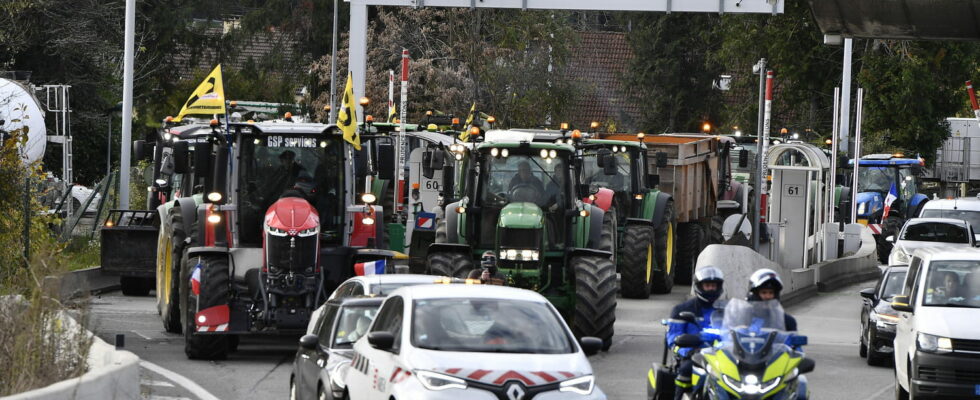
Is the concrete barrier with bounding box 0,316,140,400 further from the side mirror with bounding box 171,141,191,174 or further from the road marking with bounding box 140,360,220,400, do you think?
the side mirror with bounding box 171,141,191,174

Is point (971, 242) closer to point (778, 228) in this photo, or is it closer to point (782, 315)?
point (778, 228)

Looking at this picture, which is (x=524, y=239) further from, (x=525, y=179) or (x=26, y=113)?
(x=26, y=113)

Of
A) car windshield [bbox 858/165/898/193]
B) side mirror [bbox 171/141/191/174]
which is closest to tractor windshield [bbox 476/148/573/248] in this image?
side mirror [bbox 171/141/191/174]

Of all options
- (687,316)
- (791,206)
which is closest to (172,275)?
(687,316)

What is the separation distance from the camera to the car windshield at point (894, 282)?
21.2 meters

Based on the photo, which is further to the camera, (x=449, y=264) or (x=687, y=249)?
(x=687, y=249)

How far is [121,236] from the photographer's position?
2592cm

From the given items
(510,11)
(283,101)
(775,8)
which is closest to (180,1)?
(283,101)

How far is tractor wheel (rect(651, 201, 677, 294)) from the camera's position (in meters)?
28.5

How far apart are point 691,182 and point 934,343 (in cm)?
1522

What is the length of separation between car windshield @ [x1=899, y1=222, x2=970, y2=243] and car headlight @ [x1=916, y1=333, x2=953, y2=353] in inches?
600

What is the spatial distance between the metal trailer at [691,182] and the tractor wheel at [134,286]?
884 cm

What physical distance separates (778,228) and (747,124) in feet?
92.6

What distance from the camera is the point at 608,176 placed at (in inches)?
1115
